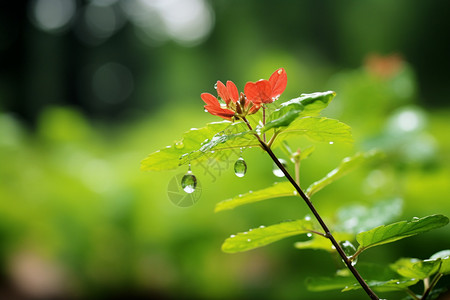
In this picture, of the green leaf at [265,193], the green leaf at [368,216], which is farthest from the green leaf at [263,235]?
the green leaf at [368,216]

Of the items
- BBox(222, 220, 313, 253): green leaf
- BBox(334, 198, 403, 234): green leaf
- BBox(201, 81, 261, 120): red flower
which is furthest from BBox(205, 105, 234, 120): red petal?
BBox(334, 198, 403, 234): green leaf

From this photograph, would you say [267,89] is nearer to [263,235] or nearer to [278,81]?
[278,81]

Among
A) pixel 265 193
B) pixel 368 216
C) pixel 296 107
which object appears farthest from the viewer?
pixel 368 216

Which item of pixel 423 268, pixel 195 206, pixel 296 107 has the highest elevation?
pixel 195 206

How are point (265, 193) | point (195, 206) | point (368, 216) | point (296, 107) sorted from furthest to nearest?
point (195, 206), point (368, 216), point (265, 193), point (296, 107)

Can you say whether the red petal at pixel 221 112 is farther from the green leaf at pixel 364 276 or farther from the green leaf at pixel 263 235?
the green leaf at pixel 364 276

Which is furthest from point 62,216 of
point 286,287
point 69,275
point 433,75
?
point 433,75

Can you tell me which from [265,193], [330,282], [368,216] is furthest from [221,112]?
[368,216]

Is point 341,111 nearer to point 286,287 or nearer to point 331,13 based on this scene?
point 286,287
